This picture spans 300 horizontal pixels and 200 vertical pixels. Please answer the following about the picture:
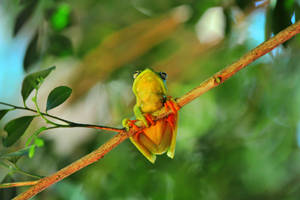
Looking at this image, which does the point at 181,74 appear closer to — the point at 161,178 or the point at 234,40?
the point at 234,40

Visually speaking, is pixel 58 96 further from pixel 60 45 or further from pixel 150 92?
pixel 60 45

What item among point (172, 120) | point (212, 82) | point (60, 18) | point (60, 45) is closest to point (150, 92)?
point (172, 120)

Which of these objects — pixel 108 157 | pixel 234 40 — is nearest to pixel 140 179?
pixel 108 157

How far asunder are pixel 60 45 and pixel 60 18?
30cm

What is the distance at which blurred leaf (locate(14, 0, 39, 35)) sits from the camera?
6.66 ft

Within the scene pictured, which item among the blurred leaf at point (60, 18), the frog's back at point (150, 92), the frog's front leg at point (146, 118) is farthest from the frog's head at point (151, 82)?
the blurred leaf at point (60, 18)

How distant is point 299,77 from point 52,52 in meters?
2.75

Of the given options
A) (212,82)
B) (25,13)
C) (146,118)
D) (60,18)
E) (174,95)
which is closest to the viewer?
(212,82)

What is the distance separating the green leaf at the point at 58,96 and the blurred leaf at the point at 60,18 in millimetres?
1315

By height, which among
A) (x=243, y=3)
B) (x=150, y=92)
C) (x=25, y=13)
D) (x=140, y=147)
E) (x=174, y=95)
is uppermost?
(x=25, y=13)

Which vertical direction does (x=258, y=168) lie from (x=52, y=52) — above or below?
below

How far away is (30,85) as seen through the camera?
1.29 m

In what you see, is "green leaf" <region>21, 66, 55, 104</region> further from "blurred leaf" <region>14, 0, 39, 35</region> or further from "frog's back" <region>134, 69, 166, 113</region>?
"blurred leaf" <region>14, 0, 39, 35</region>

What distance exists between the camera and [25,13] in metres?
2.03
